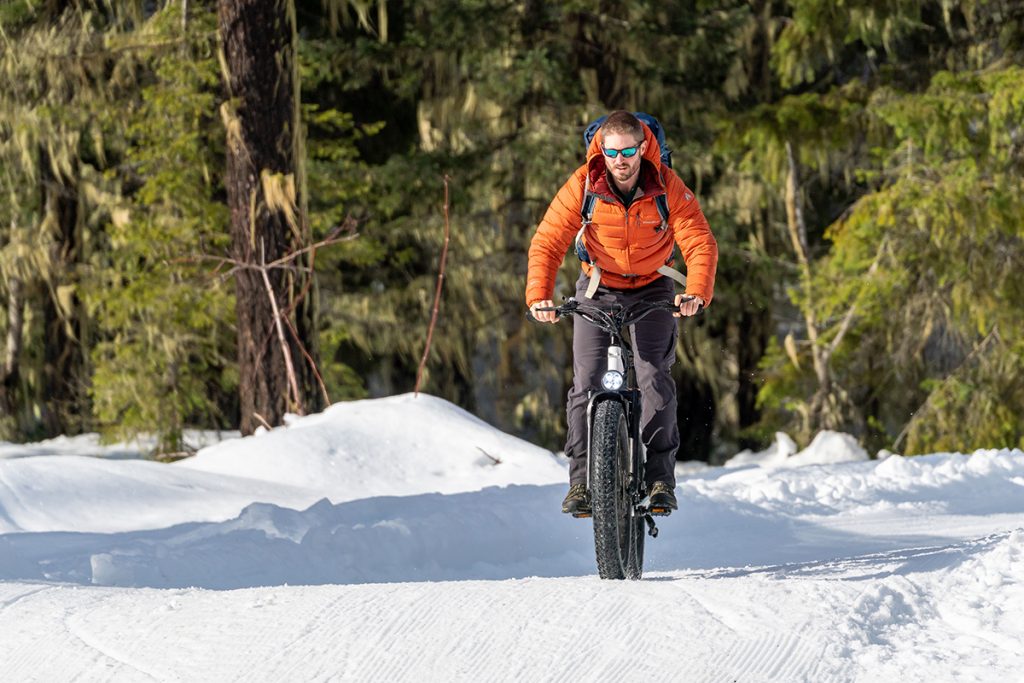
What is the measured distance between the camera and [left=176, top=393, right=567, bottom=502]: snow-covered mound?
832 centimetres

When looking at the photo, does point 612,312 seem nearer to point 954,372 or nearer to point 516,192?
point 954,372

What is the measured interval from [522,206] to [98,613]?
1127 cm

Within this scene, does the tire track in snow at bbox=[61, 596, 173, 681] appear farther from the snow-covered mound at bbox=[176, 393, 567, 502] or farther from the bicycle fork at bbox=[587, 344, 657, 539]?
the snow-covered mound at bbox=[176, 393, 567, 502]

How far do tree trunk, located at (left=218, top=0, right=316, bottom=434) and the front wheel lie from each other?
5.58 m

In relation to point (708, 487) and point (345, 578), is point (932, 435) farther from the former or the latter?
point (345, 578)

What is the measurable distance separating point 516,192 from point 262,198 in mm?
5430

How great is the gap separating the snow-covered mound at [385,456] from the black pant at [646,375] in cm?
278

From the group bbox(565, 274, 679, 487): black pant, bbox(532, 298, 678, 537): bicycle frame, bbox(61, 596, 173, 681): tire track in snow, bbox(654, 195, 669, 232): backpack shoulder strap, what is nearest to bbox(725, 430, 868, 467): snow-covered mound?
bbox(565, 274, 679, 487): black pant

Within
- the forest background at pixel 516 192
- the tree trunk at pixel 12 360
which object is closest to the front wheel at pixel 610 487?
the forest background at pixel 516 192

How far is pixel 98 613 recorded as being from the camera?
4492mm

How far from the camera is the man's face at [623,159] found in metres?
4.96

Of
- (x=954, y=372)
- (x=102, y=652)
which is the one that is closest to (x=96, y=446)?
(x=954, y=372)

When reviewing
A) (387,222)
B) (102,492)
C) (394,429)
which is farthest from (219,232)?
(102,492)

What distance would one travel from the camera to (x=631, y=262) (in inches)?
208
